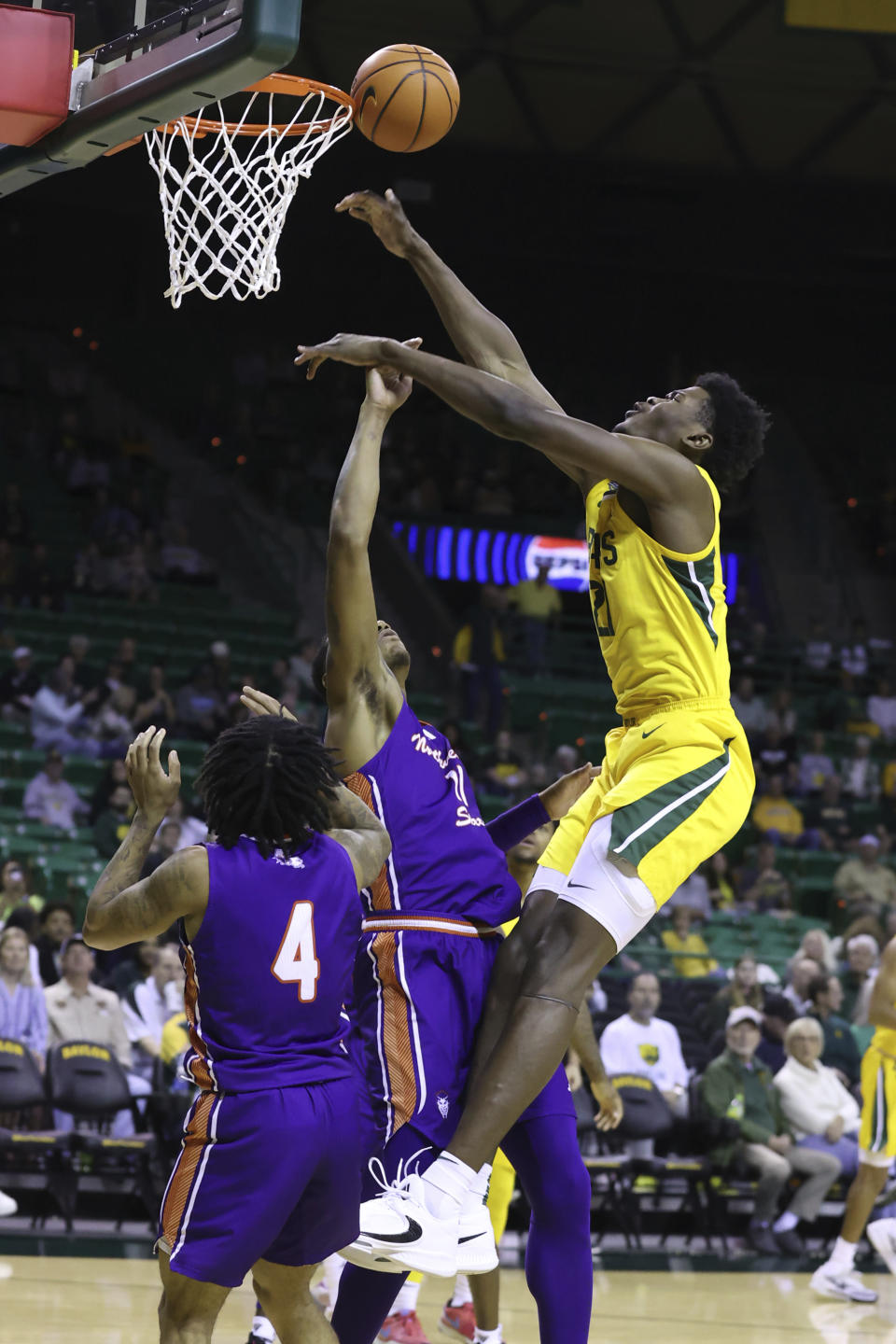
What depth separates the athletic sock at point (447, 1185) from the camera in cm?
424

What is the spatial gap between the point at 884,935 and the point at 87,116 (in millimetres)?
9474

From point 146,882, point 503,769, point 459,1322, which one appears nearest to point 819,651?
point 503,769

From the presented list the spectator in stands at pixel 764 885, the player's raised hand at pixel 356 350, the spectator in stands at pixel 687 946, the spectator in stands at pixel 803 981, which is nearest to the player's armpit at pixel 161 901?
the player's raised hand at pixel 356 350

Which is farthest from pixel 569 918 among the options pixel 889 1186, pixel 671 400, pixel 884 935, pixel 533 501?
pixel 533 501

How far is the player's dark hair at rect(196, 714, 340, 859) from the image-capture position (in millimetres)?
4094

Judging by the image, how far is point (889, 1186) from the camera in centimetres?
1047

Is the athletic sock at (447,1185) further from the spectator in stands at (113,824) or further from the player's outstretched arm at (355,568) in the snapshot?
the spectator in stands at (113,824)

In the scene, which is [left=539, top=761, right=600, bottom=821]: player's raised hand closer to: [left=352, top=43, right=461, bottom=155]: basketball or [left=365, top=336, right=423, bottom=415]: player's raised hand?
[left=365, top=336, right=423, bottom=415]: player's raised hand

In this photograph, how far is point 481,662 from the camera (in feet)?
57.6

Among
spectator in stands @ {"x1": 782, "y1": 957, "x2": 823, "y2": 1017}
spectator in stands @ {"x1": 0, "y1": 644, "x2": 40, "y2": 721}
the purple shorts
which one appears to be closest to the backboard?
the purple shorts

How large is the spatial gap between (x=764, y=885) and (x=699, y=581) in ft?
33.6

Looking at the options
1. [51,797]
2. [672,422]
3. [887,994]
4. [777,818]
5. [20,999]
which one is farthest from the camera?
[777,818]

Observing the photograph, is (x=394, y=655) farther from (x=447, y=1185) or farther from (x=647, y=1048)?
(x=647, y=1048)

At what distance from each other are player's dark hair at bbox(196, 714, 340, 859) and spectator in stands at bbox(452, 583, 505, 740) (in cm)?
1258
